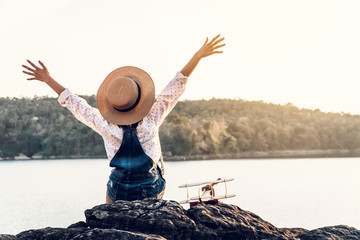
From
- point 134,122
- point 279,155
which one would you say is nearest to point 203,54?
point 134,122

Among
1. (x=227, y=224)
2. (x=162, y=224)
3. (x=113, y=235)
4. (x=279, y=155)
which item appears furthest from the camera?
(x=279, y=155)

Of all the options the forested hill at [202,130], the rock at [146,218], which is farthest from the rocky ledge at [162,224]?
the forested hill at [202,130]

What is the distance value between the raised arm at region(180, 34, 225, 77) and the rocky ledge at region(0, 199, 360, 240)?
85 centimetres

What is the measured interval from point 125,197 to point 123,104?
1.94 ft

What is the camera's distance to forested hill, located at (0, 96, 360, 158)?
2108 inches

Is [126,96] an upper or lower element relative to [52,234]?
upper

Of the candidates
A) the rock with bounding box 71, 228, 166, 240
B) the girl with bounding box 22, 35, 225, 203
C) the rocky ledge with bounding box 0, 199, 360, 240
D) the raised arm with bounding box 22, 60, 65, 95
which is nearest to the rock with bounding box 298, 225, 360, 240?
the rocky ledge with bounding box 0, 199, 360, 240

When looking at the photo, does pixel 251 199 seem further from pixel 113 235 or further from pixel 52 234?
pixel 113 235

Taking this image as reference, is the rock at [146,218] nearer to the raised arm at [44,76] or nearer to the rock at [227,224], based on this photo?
the rock at [227,224]

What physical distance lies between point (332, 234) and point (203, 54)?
145 cm

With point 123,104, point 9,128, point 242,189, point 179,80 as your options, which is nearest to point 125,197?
point 123,104

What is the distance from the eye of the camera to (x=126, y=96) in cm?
299

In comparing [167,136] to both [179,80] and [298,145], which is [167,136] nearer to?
[298,145]

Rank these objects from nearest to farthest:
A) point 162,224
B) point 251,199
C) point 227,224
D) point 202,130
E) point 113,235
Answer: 1. point 113,235
2. point 162,224
3. point 227,224
4. point 251,199
5. point 202,130
